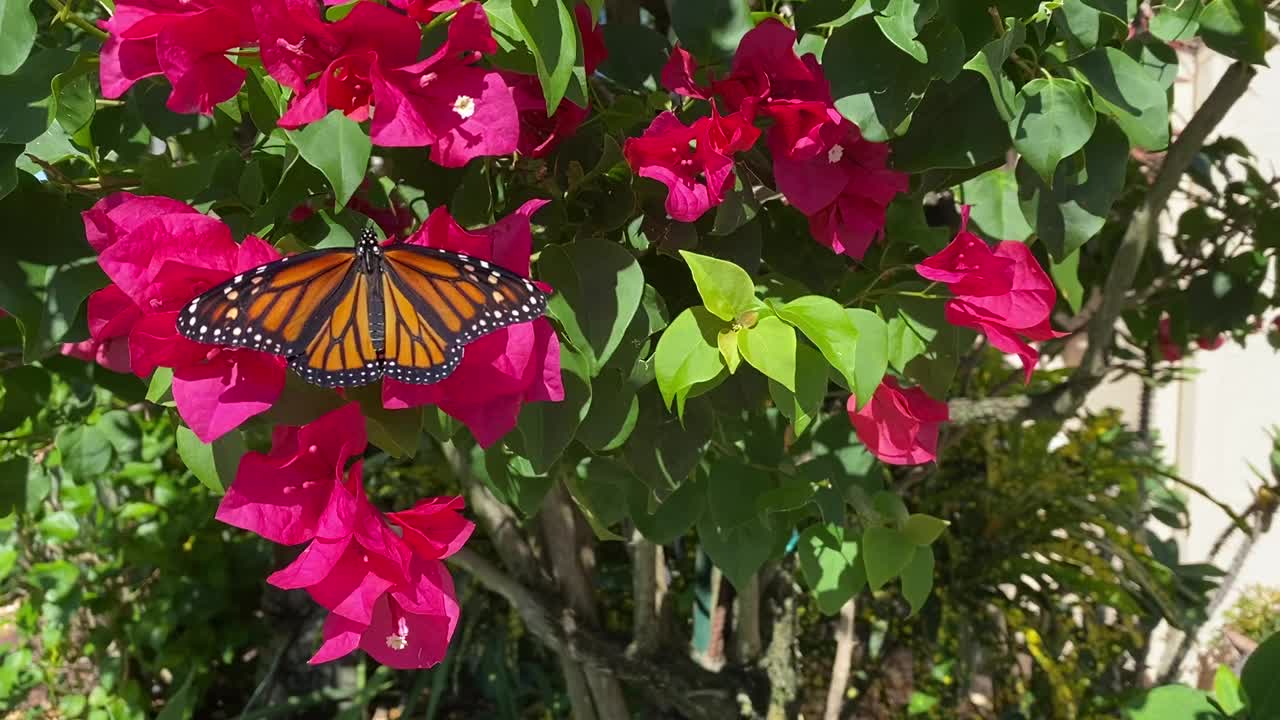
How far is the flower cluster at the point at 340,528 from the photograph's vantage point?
0.51m

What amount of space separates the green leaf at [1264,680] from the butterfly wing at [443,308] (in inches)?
22.3

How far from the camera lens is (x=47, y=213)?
1.83 feet

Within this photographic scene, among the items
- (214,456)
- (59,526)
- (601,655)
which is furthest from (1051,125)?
(59,526)

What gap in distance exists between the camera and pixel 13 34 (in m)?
0.47

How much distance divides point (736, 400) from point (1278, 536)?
1.98 metres

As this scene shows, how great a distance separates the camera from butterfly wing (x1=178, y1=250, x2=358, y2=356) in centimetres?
45

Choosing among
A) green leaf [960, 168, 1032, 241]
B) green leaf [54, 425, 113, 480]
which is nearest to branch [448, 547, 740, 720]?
green leaf [54, 425, 113, 480]

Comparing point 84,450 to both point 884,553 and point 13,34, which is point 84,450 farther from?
point 884,553

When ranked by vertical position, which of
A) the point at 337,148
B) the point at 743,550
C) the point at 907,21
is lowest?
the point at 743,550

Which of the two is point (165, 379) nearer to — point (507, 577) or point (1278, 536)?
point (507, 577)

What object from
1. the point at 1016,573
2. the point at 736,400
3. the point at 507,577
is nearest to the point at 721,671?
the point at 507,577

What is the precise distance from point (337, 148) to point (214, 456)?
0.23m

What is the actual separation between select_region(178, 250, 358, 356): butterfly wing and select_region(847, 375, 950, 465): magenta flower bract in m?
0.34

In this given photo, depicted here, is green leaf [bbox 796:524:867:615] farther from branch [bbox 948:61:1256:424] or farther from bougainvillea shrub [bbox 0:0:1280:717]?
branch [bbox 948:61:1256:424]
